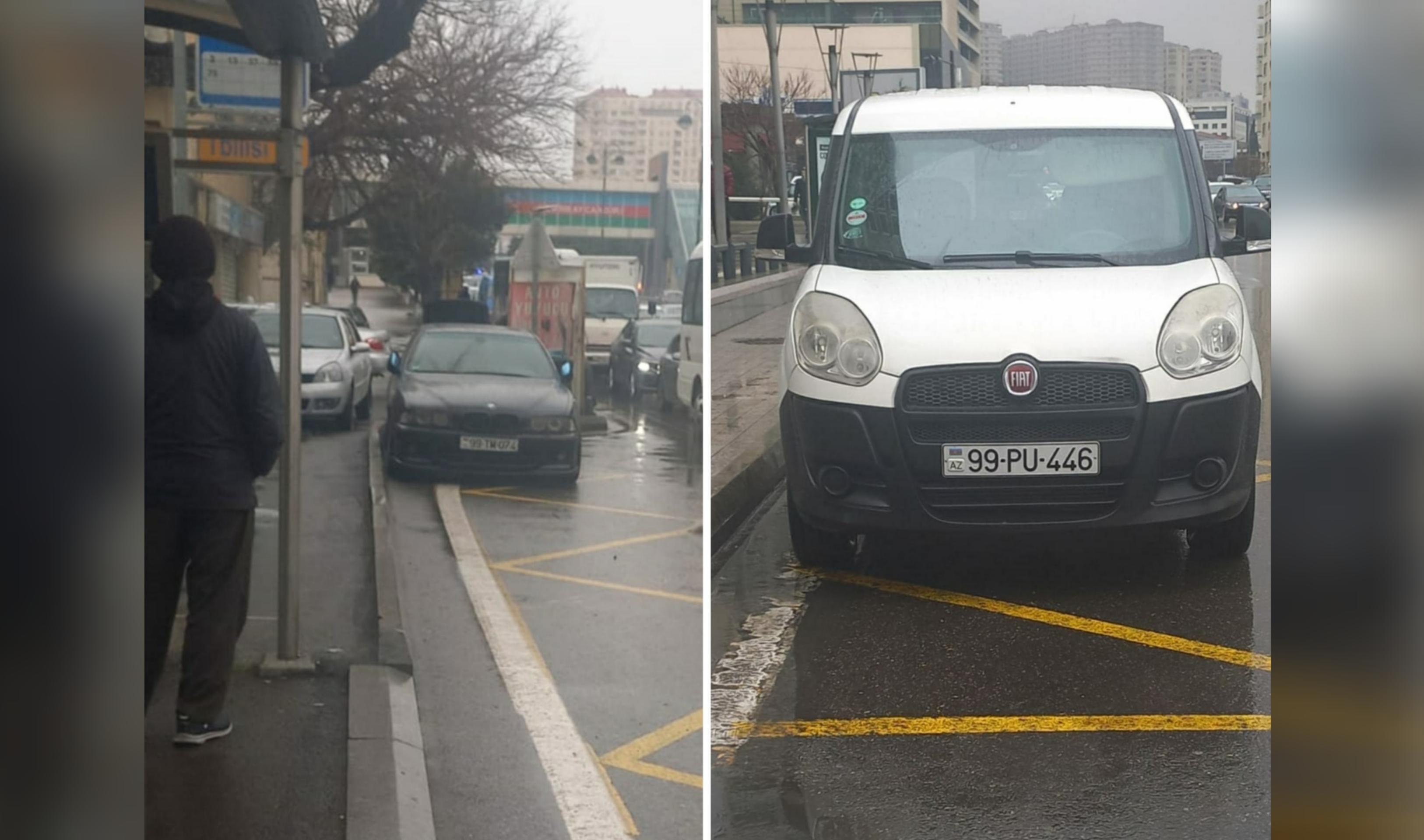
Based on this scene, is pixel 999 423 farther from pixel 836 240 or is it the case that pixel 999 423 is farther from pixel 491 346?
pixel 491 346

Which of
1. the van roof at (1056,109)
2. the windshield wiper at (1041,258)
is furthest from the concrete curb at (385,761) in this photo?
the van roof at (1056,109)

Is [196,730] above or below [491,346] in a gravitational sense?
below

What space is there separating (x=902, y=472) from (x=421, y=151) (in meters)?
1.06

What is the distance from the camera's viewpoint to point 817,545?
→ 2.95 metres

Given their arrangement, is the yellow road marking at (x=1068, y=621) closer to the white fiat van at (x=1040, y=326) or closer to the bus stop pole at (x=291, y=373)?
the white fiat van at (x=1040, y=326)

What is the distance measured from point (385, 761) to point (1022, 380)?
1.31 m

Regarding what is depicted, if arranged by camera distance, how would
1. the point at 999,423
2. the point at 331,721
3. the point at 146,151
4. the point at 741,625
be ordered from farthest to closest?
the point at 741,625, the point at 999,423, the point at 331,721, the point at 146,151

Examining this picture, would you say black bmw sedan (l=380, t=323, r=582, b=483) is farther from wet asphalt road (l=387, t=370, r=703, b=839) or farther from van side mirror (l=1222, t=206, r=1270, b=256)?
van side mirror (l=1222, t=206, r=1270, b=256)

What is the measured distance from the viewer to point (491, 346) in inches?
104

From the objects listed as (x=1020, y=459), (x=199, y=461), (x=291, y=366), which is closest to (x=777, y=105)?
(x=1020, y=459)

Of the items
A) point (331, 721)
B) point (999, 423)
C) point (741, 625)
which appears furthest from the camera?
point (741, 625)

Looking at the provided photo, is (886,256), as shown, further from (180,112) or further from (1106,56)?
(180,112)

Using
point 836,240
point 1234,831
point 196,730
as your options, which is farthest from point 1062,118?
point 196,730

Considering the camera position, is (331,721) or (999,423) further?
(999,423)
